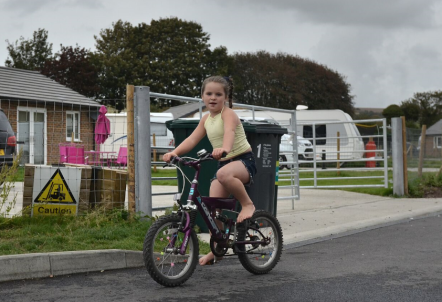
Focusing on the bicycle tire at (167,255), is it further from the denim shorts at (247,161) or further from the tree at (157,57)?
the tree at (157,57)

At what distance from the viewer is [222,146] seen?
18.9ft

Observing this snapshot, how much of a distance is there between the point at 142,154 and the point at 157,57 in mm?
48044

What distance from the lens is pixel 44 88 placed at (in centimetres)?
3172

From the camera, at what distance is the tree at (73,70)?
51000mm

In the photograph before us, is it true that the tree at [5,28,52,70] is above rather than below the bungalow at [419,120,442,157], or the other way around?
above

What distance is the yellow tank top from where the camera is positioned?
19.2 ft

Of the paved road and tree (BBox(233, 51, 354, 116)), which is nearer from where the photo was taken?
the paved road

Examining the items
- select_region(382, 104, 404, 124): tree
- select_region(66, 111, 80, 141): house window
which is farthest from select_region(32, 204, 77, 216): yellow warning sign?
select_region(382, 104, 404, 124): tree

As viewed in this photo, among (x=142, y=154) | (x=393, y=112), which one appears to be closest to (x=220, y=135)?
(x=142, y=154)

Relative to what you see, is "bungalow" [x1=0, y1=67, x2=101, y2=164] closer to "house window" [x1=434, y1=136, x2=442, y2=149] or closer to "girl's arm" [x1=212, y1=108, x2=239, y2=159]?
"girl's arm" [x1=212, y1=108, x2=239, y2=159]

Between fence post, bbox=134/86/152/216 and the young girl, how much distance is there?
2.44 meters

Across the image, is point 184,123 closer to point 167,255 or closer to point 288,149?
point 167,255

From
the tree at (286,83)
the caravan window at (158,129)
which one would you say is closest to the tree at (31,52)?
the tree at (286,83)

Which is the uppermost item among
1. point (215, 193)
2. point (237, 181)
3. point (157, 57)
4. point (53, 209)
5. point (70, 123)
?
point (157, 57)
